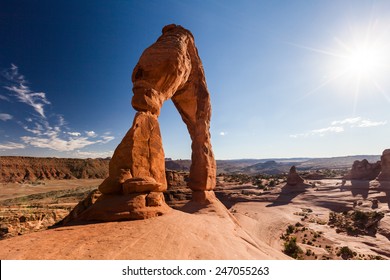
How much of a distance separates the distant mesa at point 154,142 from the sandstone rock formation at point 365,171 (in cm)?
4161

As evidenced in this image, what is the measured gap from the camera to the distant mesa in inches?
319

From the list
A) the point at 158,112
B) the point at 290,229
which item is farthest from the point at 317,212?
the point at 158,112

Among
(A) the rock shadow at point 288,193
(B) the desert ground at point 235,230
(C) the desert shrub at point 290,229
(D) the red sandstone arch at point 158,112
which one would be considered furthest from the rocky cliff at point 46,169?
(C) the desert shrub at point 290,229

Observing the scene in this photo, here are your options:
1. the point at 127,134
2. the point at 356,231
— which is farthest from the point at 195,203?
the point at 356,231

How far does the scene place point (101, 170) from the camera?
9425 cm

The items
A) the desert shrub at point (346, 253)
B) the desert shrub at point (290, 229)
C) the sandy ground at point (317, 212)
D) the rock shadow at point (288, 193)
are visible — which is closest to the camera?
the desert shrub at point (346, 253)

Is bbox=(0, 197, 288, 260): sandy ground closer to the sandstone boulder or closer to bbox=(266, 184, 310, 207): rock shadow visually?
the sandstone boulder

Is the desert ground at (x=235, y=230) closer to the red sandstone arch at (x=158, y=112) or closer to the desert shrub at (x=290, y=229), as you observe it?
the desert shrub at (x=290, y=229)

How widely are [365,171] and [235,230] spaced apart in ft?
151

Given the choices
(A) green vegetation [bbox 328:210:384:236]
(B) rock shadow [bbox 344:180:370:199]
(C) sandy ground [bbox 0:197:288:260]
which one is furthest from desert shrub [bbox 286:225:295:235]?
(B) rock shadow [bbox 344:180:370:199]

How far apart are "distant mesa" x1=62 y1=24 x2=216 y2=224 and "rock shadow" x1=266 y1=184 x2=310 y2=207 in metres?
20.3

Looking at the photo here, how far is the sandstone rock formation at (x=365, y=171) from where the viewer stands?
137 feet

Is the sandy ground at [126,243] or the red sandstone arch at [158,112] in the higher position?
the red sandstone arch at [158,112]
